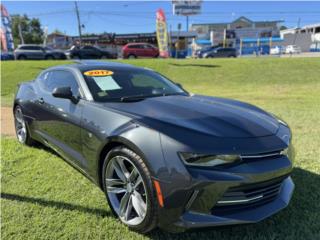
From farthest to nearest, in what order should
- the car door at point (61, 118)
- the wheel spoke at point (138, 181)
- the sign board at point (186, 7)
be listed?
1. the sign board at point (186, 7)
2. the car door at point (61, 118)
3. the wheel spoke at point (138, 181)

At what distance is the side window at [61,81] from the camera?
146 inches

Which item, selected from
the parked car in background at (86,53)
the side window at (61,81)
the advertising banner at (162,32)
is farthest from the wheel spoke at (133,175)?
the parked car in background at (86,53)

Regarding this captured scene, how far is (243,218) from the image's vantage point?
2293mm

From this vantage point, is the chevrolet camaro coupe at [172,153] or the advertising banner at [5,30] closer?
the chevrolet camaro coupe at [172,153]

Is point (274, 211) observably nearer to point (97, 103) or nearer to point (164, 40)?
point (97, 103)

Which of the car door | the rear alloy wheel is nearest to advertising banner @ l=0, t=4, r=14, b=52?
the rear alloy wheel

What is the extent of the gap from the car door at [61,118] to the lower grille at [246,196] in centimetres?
162

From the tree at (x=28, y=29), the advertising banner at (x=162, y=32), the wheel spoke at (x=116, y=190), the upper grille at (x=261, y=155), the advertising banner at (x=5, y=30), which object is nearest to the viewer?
the upper grille at (x=261, y=155)

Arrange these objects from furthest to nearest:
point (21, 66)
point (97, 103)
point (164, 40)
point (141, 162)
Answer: point (164, 40) < point (21, 66) < point (97, 103) < point (141, 162)

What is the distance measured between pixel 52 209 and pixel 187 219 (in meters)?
1.51

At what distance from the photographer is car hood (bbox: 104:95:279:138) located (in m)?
2.56

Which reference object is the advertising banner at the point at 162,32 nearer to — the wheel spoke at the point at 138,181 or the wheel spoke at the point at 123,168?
the wheel spoke at the point at 123,168

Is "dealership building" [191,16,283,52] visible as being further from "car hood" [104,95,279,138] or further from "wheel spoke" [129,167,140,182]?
"wheel spoke" [129,167,140,182]

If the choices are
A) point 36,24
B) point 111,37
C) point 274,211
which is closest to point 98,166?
point 274,211
